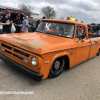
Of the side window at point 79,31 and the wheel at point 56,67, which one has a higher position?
the side window at point 79,31

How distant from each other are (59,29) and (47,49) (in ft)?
4.97

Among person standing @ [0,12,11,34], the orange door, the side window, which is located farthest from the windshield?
person standing @ [0,12,11,34]

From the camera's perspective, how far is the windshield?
370cm

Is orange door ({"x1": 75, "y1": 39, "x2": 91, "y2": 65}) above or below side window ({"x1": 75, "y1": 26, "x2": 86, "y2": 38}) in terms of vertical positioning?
below

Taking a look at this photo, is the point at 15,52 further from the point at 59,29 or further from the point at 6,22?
the point at 6,22

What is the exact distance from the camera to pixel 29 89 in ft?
8.69

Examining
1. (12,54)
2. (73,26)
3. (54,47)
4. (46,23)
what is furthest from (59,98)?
(46,23)

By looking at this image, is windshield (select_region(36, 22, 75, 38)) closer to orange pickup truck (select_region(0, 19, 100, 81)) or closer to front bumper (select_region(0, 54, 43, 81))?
orange pickup truck (select_region(0, 19, 100, 81))

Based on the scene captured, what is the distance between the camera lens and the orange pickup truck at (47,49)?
2.52 metres

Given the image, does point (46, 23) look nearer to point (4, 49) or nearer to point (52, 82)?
point (4, 49)

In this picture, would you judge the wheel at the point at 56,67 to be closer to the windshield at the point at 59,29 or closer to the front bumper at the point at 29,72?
the front bumper at the point at 29,72

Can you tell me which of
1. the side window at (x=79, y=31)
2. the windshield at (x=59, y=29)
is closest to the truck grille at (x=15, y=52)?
the windshield at (x=59, y=29)

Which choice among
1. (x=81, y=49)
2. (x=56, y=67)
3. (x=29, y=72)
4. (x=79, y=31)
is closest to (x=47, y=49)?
(x=29, y=72)

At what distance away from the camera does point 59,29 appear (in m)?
3.84
